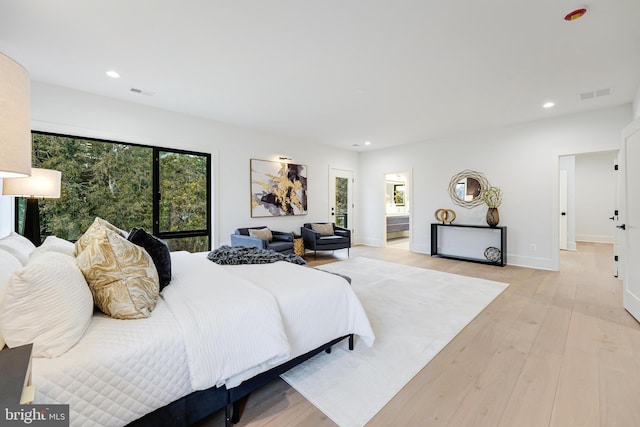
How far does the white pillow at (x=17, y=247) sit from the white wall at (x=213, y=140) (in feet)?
4.82

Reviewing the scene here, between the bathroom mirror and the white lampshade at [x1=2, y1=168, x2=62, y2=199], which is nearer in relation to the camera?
the white lampshade at [x1=2, y1=168, x2=62, y2=199]

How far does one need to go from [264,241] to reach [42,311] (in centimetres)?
341

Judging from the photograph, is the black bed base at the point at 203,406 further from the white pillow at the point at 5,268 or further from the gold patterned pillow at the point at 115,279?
the white pillow at the point at 5,268

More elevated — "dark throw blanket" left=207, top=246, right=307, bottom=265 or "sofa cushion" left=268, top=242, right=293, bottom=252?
"dark throw blanket" left=207, top=246, right=307, bottom=265

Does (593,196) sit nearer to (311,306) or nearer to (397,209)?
(397,209)

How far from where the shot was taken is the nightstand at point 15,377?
26.6 inches

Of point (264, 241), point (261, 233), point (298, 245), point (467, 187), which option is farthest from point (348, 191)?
point (264, 241)

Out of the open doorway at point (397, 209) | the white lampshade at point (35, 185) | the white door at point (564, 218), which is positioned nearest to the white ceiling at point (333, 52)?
the white lampshade at point (35, 185)

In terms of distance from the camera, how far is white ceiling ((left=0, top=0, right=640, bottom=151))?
2090 millimetres

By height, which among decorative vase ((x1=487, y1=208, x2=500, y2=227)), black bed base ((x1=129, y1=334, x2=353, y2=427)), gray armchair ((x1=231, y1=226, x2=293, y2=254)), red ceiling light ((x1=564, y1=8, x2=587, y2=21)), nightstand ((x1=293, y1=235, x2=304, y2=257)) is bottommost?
black bed base ((x1=129, y1=334, x2=353, y2=427))

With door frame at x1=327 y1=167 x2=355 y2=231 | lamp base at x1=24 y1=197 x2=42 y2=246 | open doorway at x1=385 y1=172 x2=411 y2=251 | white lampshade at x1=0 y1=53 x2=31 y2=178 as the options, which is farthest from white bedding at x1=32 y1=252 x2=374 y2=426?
open doorway at x1=385 y1=172 x2=411 y2=251

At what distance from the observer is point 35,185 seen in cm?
240

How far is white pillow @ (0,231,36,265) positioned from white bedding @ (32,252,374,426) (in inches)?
25.2

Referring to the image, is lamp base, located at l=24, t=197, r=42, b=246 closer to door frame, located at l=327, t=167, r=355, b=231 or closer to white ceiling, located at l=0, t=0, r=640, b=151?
white ceiling, located at l=0, t=0, r=640, b=151
